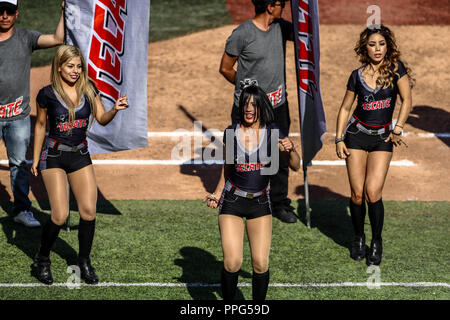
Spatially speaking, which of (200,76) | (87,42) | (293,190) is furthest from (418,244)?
(200,76)

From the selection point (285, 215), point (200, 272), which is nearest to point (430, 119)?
point (285, 215)

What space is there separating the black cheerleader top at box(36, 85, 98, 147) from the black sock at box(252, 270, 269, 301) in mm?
2384

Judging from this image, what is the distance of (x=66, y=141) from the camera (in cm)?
784

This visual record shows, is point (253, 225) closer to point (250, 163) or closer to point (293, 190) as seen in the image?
point (250, 163)

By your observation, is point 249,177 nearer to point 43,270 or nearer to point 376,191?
point 376,191

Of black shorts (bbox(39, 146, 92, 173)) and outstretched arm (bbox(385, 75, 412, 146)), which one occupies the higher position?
outstretched arm (bbox(385, 75, 412, 146))

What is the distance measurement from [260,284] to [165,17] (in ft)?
49.6

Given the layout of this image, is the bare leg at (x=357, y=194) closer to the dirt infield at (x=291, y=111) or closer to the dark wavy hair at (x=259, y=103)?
the dark wavy hair at (x=259, y=103)

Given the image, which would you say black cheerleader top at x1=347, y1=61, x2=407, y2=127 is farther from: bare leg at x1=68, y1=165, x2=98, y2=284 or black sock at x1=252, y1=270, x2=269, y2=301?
bare leg at x1=68, y1=165, x2=98, y2=284

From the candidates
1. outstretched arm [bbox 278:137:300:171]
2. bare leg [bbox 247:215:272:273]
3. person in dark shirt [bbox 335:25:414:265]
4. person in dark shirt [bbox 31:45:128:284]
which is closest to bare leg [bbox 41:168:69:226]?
person in dark shirt [bbox 31:45:128:284]

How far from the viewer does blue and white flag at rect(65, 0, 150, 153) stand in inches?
355

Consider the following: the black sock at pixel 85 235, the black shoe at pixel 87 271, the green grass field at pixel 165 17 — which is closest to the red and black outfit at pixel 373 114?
the black sock at pixel 85 235

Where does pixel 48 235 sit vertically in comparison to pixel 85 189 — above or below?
below

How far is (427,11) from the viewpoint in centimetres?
2041
